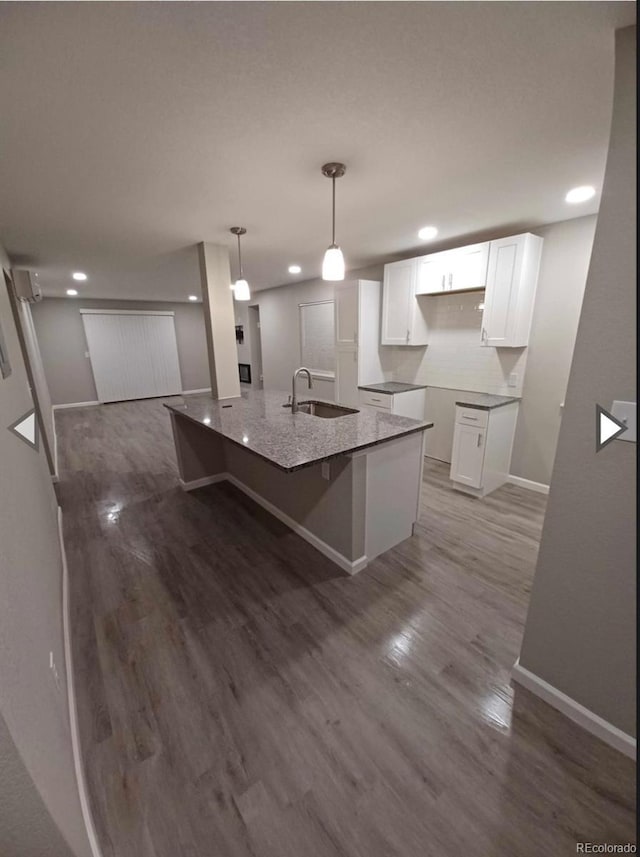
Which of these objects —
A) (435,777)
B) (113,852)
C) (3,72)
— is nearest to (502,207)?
(3,72)

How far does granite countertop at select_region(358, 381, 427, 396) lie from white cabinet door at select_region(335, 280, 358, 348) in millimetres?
573

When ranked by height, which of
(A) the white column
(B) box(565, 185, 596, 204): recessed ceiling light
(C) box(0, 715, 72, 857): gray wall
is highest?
(B) box(565, 185, 596, 204): recessed ceiling light

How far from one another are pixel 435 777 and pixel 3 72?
9.33ft

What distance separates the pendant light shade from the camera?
1900 mm

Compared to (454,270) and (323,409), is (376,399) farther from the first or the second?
(454,270)

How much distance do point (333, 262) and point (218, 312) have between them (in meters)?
1.77

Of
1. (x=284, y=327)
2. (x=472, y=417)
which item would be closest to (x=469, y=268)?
(x=472, y=417)

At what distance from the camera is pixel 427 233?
3.05 m

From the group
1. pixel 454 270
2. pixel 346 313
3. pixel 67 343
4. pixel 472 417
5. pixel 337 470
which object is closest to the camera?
pixel 337 470

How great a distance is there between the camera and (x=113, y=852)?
1014 millimetres

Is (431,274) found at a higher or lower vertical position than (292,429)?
higher

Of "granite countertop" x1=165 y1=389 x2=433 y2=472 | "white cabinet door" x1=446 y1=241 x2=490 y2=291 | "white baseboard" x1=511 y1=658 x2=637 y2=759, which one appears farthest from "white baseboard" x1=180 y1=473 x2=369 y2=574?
"white cabinet door" x1=446 y1=241 x2=490 y2=291

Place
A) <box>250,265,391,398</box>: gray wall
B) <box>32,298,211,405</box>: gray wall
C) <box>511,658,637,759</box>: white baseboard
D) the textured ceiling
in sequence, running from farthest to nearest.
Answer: <box>32,298,211,405</box>: gray wall, <box>250,265,391,398</box>: gray wall, <box>511,658,637,759</box>: white baseboard, the textured ceiling

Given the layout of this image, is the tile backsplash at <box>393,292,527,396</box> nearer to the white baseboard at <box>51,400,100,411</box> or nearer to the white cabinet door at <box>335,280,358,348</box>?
the white cabinet door at <box>335,280,358,348</box>
